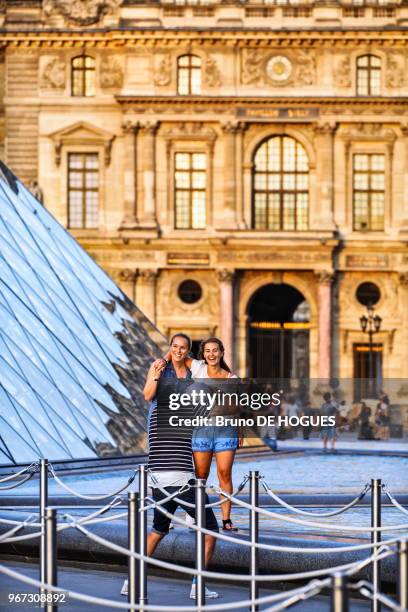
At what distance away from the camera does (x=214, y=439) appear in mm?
12820

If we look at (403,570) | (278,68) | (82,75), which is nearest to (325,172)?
(278,68)

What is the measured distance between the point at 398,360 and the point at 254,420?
4067cm

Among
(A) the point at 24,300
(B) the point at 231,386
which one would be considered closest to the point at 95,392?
(A) the point at 24,300

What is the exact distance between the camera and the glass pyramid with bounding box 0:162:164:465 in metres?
20.0

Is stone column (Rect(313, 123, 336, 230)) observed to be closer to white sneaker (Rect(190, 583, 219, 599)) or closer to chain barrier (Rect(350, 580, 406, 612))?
white sneaker (Rect(190, 583, 219, 599))

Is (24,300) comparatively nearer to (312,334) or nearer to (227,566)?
(227,566)

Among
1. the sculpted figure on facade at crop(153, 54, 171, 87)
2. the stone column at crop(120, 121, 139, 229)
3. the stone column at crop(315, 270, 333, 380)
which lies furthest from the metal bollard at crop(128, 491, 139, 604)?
the sculpted figure on facade at crop(153, 54, 171, 87)

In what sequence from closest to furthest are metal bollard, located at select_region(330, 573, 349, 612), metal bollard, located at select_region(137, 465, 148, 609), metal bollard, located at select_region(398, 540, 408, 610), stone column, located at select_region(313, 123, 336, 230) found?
metal bollard, located at select_region(330, 573, 349, 612) < metal bollard, located at select_region(398, 540, 408, 610) < metal bollard, located at select_region(137, 465, 148, 609) < stone column, located at select_region(313, 123, 336, 230)

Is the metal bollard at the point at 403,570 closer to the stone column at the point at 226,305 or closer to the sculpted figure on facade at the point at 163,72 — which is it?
the stone column at the point at 226,305

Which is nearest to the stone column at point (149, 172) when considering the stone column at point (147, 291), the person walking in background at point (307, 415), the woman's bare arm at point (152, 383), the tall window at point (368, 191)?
the stone column at point (147, 291)

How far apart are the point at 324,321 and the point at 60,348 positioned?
115 feet

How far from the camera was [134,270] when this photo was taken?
56.9 metres

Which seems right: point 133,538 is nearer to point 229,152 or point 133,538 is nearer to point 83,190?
point 229,152

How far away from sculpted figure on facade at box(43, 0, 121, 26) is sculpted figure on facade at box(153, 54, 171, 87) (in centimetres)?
250
